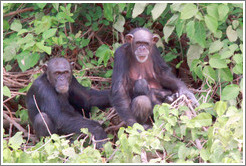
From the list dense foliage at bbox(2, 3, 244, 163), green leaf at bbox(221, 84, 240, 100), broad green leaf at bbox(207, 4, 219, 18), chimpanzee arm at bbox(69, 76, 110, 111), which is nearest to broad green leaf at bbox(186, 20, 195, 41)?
dense foliage at bbox(2, 3, 244, 163)

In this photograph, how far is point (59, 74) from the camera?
6.39 m

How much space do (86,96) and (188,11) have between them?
2226 mm

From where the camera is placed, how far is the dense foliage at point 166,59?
4379mm

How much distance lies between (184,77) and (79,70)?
1.81 metres

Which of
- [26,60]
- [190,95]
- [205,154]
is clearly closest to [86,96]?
[26,60]

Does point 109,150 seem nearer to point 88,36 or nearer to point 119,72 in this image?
point 119,72

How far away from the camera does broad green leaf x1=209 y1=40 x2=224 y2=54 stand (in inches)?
230

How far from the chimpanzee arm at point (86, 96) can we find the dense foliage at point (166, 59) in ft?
0.64

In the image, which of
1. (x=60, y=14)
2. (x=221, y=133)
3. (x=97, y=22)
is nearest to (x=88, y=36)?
(x=97, y=22)

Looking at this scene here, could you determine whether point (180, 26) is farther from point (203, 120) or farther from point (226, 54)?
point (203, 120)

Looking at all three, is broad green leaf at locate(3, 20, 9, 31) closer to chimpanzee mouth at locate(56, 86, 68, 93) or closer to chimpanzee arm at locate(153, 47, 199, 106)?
chimpanzee mouth at locate(56, 86, 68, 93)

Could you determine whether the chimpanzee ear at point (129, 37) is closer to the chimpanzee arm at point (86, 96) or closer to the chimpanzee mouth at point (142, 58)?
the chimpanzee mouth at point (142, 58)

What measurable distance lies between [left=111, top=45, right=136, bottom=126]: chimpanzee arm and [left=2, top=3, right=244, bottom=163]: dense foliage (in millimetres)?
428

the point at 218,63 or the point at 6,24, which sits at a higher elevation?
the point at 6,24
